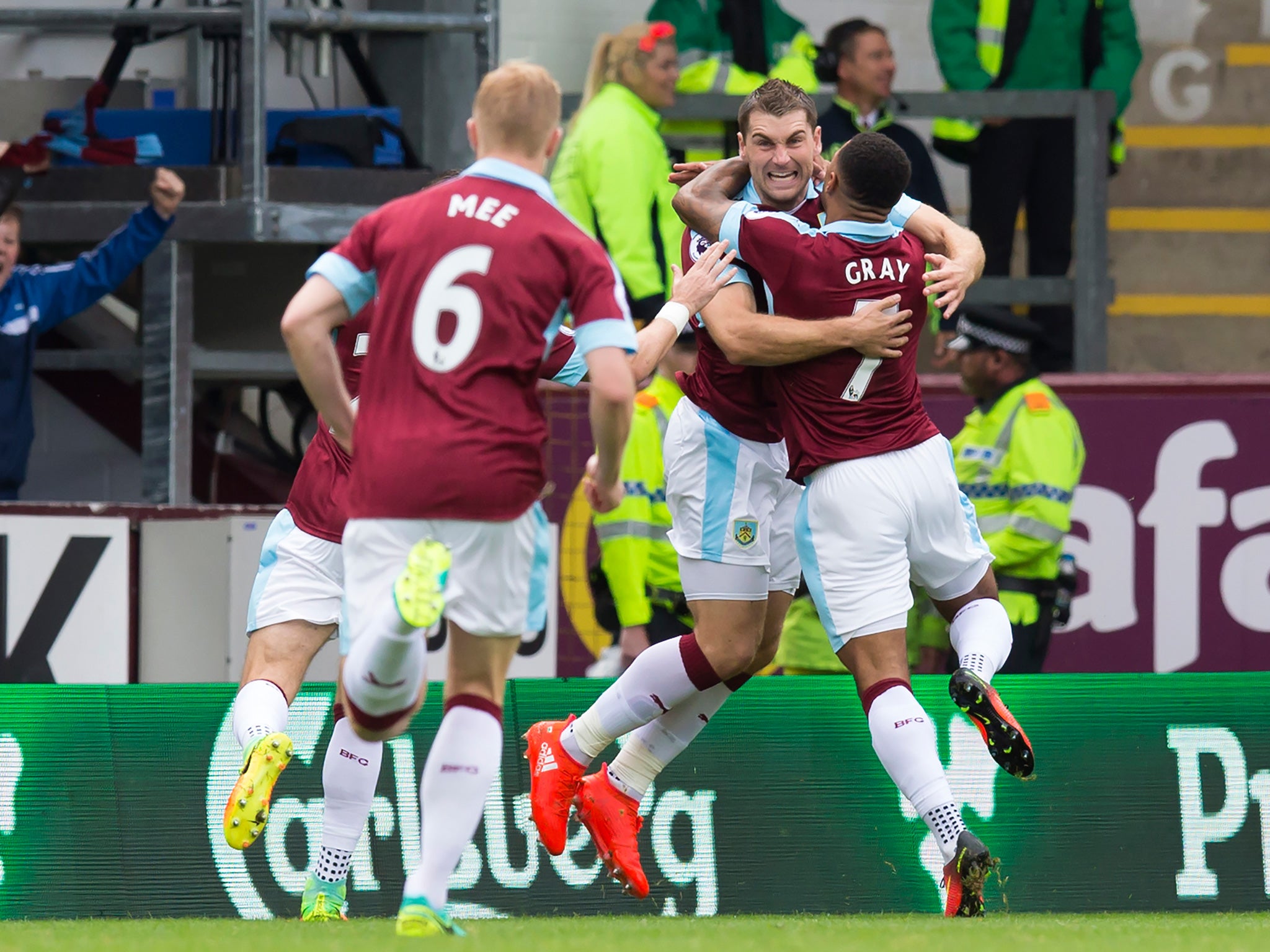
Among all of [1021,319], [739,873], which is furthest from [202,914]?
[1021,319]

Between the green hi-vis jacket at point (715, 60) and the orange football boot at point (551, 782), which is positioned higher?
the green hi-vis jacket at point (715, 60)

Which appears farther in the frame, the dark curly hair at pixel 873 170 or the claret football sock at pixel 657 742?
the claret football sock at pixel 657 742

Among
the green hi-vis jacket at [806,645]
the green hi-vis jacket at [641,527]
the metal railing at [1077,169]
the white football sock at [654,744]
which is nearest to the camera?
the white football sock at [654,744]

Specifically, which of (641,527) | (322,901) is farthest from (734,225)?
(641,527)

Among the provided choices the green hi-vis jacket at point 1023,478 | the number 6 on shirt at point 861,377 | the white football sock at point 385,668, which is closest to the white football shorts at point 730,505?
the number 6 on shirt at point 861,377

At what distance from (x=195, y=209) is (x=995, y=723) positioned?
4.96 m

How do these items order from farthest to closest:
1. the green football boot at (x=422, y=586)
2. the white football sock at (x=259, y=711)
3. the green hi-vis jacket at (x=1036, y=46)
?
the green hi-vis jacket at (x=1036, y=46) → the white football sock at (x=259, y=711) → the green football boot at (x=422, y=586)

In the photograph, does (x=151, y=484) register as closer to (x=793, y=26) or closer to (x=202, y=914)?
(x=202, y=914)

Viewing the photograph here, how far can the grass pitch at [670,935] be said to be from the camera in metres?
4.58

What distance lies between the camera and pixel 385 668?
4.63 meters

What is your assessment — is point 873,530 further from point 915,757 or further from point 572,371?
point 572,371

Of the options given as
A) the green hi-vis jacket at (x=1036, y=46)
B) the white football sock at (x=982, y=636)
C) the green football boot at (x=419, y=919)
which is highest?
the green hi-vis jacket at (x=1036, y=46)

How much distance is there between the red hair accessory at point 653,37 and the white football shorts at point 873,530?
3.93m

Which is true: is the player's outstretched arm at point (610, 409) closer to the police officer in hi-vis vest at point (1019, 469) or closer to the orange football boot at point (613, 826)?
the orange football boot at point (613, 826)
